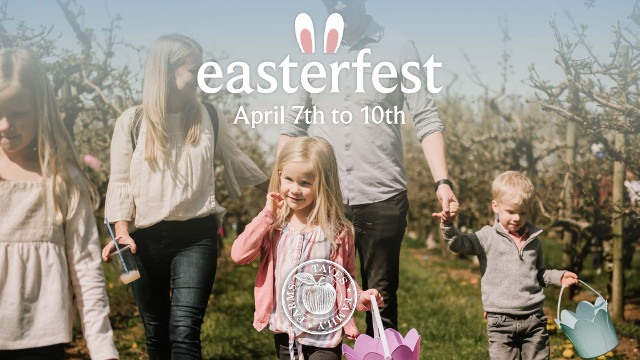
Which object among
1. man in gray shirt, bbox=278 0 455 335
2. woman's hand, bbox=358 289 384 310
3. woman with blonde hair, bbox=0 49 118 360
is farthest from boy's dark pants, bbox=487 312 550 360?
woman with blonde hair, bbox=0 49 118 360

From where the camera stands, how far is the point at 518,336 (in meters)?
3.05

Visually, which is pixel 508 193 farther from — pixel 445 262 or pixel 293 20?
pixel 445 262

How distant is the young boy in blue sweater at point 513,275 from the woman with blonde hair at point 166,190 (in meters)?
1.14

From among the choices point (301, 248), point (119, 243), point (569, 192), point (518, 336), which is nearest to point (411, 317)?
point (569, 192)

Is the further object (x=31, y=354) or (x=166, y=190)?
(x=166, y=190)

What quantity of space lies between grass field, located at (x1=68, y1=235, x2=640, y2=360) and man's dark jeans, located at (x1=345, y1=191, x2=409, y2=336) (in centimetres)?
118

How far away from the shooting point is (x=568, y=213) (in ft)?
19.1

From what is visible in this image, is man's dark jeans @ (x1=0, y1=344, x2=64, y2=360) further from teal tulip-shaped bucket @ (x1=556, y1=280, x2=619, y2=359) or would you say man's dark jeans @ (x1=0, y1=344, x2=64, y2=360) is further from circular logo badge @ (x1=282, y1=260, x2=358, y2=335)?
teal tulip-shaped bucket @ (x1=556, y1=280, x2=619, y2=359)

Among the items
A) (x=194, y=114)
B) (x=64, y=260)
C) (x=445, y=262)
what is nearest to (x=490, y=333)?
(x=194, y=114)

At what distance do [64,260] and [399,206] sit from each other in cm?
156

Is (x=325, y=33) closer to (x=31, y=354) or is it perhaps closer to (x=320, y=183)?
(x=320, y=183)

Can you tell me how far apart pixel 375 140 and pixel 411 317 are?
108 inches

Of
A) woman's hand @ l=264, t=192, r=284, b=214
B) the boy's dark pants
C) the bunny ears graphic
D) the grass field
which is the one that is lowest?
the grass field

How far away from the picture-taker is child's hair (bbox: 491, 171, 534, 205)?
119 inches
